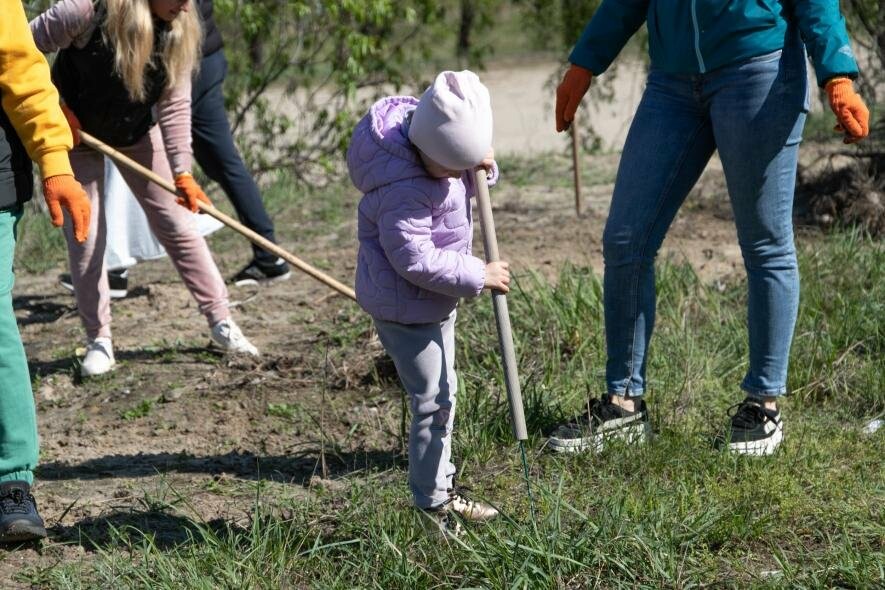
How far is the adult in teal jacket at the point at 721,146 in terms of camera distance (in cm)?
333

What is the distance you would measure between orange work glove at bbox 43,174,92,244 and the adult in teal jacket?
140 cm

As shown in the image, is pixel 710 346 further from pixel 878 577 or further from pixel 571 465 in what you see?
pixel 878 577

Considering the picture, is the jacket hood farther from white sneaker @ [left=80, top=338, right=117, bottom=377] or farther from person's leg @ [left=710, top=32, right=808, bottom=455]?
white sneaker @ [left=80, top=338, right=117, bottom=377]

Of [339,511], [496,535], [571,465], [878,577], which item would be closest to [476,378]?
[571,465]

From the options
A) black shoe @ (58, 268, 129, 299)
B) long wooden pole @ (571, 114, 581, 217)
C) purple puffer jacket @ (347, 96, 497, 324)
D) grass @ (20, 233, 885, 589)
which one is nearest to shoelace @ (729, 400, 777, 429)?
grass @ (20, 233, 885, 589)

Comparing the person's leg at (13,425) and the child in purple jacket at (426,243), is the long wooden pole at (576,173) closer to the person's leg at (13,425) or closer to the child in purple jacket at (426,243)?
the child in purple jacket at (426,243)

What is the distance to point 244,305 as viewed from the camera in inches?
219

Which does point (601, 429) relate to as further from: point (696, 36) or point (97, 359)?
point (97, 359)

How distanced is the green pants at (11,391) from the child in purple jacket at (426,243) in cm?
96

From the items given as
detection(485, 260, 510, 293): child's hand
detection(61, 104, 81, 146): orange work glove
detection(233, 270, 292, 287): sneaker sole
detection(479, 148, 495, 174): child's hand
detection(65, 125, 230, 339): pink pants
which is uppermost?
detection(479, 148, 495, 174): child's hand

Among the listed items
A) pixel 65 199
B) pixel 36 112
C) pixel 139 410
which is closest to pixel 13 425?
pixel 65 199

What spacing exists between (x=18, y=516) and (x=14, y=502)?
6 centimetres

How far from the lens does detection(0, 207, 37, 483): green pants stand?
327 centimetres

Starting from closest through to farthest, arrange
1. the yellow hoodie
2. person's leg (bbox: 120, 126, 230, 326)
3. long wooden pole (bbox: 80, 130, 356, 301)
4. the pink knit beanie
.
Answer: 1. the pink knit beanie
2. the yellow hoodie
3. long wooden pole (bbox: 80, 130, 356, 301)
4. person's leg (bbox: 120, 126, 230, 326)
